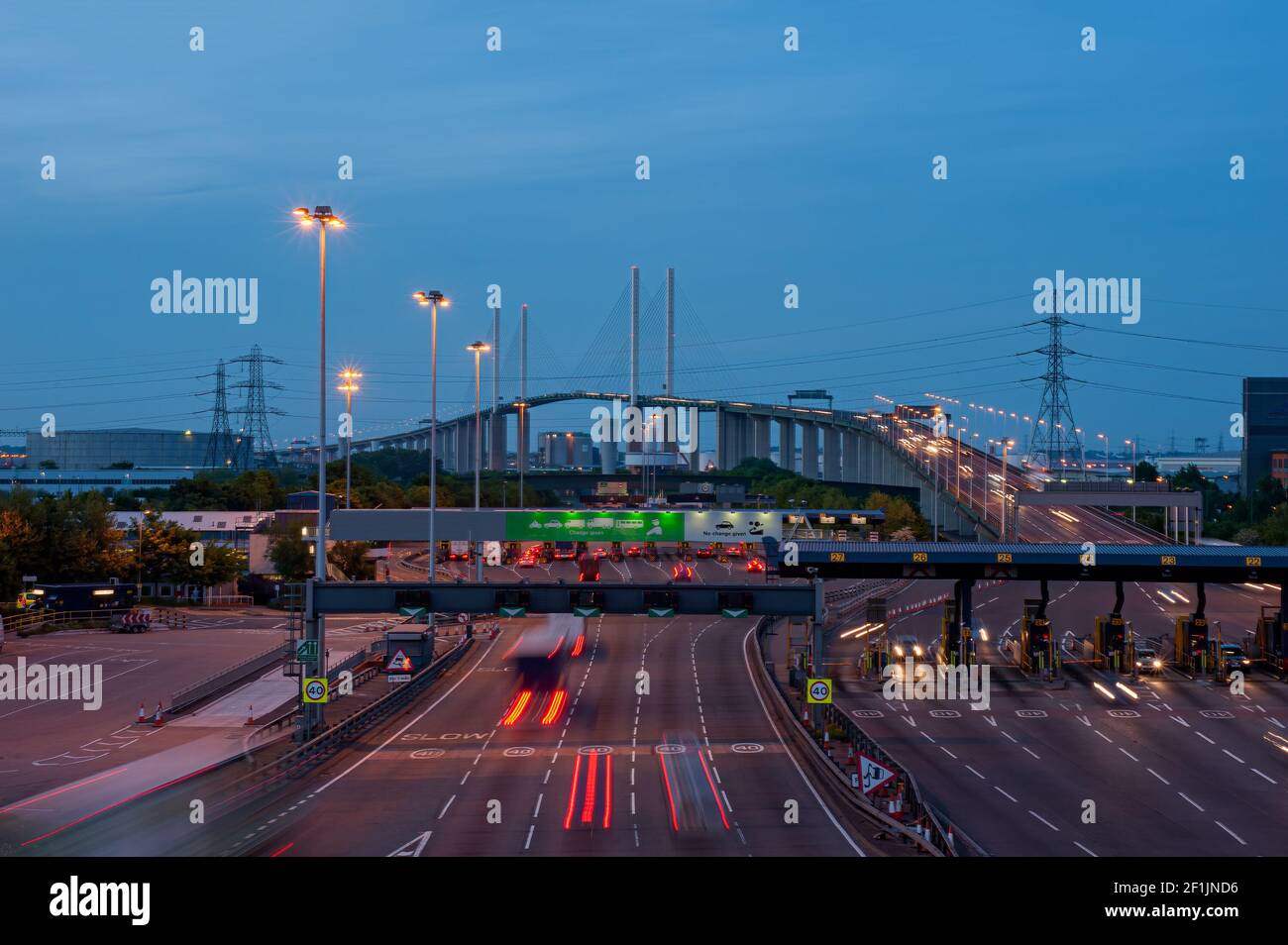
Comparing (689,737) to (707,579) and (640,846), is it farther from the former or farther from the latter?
(707,579)

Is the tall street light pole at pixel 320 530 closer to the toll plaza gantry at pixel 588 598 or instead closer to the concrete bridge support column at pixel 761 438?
the toll plaza gantry at pixel 588 598

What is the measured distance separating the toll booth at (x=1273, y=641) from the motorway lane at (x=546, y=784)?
786 inches

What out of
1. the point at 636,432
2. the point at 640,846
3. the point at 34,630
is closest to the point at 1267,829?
the point at 640,846

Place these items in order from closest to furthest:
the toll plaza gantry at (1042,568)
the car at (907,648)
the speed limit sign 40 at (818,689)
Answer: the speed limit sign 40 at (818,689), the toll plaza gantry at (1042,568), the car at (907,648)

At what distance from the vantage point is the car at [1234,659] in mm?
42312

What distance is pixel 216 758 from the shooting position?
25.9m

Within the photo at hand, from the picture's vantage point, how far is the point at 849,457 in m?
146

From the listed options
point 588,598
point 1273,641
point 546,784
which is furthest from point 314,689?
point 1273,641

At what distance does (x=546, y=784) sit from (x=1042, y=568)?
23586 millimetres

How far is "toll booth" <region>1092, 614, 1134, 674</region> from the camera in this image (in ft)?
142

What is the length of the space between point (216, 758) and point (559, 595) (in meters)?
9.35

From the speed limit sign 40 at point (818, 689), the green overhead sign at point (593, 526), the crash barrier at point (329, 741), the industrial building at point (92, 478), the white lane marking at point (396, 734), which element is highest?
the industrial building at point (92, 478)

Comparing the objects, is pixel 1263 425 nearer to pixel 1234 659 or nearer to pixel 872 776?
pixel 1234 659

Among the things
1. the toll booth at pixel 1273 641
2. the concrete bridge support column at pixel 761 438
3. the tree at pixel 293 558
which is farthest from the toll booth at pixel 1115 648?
the concrete bridge support column at pixel 761 438
